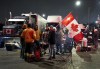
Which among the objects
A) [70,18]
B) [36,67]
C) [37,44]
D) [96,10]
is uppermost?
[96,10]

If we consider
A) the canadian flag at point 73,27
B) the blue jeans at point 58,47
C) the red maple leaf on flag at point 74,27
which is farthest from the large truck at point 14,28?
the red maple leaf on flag at point 74,27

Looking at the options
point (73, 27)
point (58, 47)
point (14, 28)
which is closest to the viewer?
point (73, 27)

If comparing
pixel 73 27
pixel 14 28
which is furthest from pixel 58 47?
pixel 14 28

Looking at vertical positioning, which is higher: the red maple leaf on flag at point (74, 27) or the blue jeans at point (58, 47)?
the red maple leaf on flag at point (74, 27)

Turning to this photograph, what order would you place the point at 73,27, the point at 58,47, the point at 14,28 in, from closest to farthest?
1. the point at 73,27
2. the point at 58,47
3. the point at 14,28

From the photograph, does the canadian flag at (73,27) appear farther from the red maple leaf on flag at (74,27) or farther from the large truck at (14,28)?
the large truck at (14,28)

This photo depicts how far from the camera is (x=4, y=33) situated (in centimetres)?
2880

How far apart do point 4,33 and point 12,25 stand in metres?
1.28

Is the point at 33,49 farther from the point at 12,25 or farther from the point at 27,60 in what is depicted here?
the point at 12,25

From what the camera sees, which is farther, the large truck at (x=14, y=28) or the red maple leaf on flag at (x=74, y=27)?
the large truck at (x=14, y=28)

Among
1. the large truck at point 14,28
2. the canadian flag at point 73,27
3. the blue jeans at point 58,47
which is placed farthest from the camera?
the large truck at point 14,28

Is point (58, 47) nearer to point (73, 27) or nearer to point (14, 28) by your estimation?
point (73, 27)

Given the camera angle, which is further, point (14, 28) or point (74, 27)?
point (14, 28)

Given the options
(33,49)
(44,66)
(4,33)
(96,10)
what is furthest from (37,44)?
(96,10)
